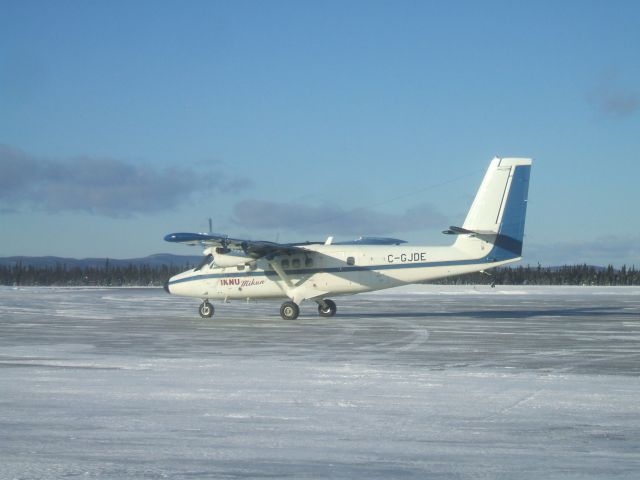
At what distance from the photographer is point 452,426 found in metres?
10.1

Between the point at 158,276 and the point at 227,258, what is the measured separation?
83.0 m

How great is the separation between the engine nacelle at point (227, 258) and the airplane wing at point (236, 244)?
0.71ft

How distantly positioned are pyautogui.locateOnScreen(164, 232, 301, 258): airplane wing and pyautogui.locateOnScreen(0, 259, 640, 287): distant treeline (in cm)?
6575

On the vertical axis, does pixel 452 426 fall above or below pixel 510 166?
below

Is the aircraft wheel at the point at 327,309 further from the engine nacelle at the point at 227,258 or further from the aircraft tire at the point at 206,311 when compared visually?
the aircraft tire at the point at 206,311

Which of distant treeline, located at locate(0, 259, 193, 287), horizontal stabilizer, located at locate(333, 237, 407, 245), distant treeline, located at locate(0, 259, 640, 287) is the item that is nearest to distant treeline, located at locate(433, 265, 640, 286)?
distant treeline, located at locate(0, 259, 640, 287)

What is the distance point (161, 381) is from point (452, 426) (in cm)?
588

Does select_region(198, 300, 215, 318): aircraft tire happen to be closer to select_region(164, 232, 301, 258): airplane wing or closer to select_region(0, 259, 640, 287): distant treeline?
select_region(164, 232, 301, 258): airplane wing

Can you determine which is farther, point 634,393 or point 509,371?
point 509,371

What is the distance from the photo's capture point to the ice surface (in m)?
8.09

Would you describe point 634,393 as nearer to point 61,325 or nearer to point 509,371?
point 509,371

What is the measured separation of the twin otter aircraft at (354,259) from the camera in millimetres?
32125

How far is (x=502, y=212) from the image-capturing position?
32250mm

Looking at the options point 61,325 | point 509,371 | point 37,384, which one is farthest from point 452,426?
point 61,325
